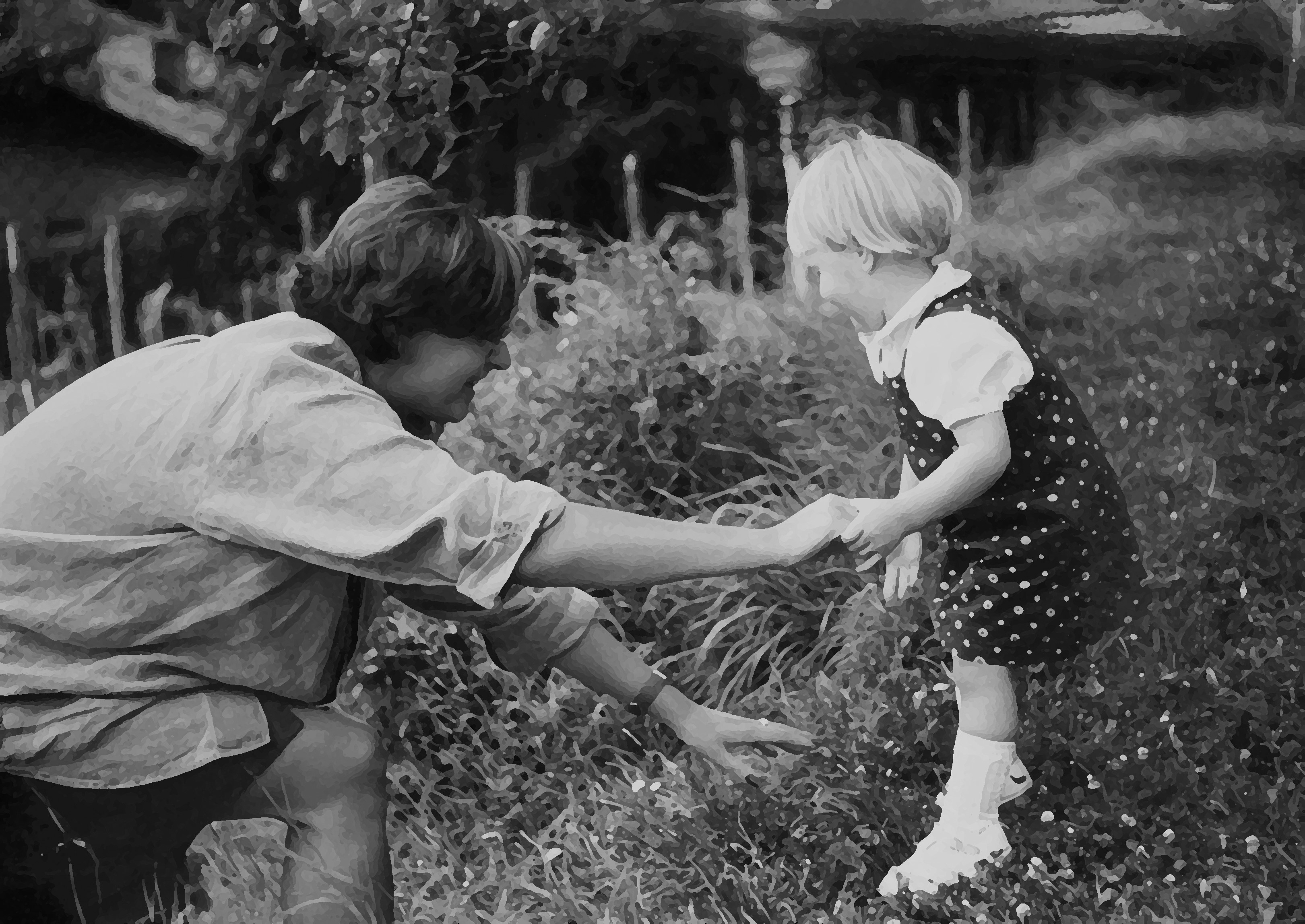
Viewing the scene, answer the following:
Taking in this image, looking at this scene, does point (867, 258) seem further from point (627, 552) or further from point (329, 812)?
point (329, 812)

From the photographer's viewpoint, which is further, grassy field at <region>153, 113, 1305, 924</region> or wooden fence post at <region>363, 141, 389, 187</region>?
wooden fence post at <region>363, 141, 389, 187</region>

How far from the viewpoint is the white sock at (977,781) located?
7.41 ft

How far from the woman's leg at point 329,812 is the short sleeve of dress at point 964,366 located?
1.06m

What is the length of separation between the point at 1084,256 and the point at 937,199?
54 centimetres

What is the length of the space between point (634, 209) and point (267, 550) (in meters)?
1.21

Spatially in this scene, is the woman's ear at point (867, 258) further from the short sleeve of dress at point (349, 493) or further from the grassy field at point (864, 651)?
the short sleeve of dress at point (349, 493)

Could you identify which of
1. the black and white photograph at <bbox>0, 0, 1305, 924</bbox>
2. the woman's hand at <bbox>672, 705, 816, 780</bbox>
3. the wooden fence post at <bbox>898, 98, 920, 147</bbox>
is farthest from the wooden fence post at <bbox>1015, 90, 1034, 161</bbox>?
the woman's hand at <bbox>672, 705, 816, 780</bbox>

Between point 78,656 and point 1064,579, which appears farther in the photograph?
point 1064,579

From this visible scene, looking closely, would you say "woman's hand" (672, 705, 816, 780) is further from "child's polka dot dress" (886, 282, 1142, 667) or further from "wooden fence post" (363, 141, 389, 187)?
"wooden fence post" (363, 141, 389, 187)

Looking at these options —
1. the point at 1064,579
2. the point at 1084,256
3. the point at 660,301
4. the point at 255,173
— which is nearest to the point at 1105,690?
the point at 1064,579

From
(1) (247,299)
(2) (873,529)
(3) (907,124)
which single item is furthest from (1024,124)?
(1) (247,299)

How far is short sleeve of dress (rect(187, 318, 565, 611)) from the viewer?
1.66 m

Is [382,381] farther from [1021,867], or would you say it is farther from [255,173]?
[1021,867]

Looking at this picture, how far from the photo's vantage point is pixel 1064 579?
2.23 meters
